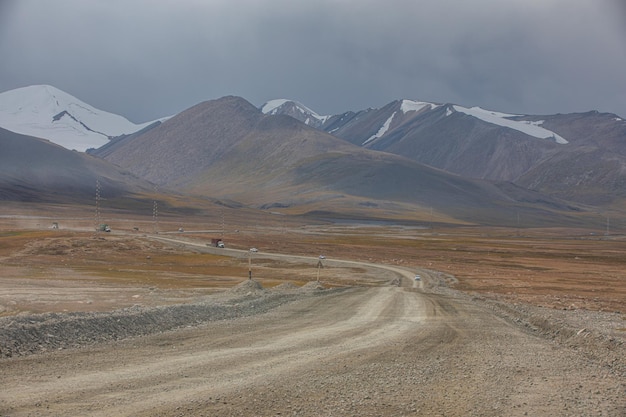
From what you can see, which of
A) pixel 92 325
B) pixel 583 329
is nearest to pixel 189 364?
pixel 92 325

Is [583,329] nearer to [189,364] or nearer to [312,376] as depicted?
[312,376]

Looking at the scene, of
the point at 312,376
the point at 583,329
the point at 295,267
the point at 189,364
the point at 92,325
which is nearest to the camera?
the point at 312,376

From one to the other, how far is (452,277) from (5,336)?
56.4 meters

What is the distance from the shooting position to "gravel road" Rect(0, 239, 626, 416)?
44.5 feet

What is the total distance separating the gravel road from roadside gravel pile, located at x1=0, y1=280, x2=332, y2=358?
9 centimetres

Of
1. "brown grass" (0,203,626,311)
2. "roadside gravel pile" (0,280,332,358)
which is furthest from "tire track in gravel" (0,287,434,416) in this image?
"brown grass" (0,203,626,311)

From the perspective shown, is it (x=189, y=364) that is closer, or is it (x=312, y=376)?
(x=312, y=376)

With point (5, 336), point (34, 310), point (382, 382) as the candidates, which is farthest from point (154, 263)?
point (382, 382)

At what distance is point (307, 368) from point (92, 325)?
347 inches

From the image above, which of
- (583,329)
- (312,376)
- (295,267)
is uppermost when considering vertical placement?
(583,329)

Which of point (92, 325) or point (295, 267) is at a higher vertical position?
point (92, 325)

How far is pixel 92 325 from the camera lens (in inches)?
856

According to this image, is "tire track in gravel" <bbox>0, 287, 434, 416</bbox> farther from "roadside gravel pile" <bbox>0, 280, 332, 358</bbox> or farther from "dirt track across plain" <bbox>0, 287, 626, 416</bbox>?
"roadside gravel pile" <bbox>0, 280, 332, 358</bbox>

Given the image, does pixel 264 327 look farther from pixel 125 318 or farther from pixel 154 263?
pixel 154 263
